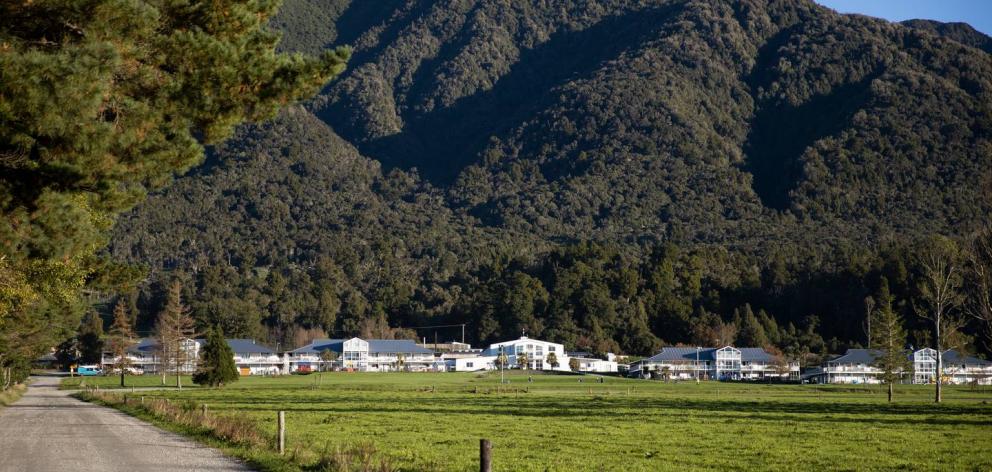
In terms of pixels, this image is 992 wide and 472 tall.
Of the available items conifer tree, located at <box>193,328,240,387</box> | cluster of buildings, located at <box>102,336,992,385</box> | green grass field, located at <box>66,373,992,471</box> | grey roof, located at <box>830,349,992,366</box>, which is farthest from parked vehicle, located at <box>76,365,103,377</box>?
green grass field, located at <box>66,373,992,471</box>

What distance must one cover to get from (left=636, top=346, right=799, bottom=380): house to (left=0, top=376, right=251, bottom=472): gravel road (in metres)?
102

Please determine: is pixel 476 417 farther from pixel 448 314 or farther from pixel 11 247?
pixel 448 314

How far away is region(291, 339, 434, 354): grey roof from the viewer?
150 m

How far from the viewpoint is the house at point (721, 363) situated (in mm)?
129625

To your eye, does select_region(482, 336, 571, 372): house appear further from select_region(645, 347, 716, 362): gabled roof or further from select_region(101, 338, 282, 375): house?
select_region(101, 338, 282, 375): house

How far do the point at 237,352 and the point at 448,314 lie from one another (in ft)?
147

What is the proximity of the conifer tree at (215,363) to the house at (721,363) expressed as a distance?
65.8 meters

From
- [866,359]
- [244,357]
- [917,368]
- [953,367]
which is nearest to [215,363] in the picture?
[244,357]

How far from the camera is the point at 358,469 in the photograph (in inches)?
653

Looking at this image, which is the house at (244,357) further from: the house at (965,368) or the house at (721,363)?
the house at (965,368)

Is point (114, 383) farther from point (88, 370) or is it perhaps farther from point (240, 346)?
point (240, 346)

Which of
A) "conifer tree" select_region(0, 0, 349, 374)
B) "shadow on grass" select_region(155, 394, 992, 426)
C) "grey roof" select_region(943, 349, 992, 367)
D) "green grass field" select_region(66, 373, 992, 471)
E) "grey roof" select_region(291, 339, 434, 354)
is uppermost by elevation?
"conifer tree" select_region(0, 0, 349, 374)

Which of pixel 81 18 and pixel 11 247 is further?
pixel 11 247

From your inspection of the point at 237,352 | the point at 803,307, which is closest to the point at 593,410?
the point at 237,352
